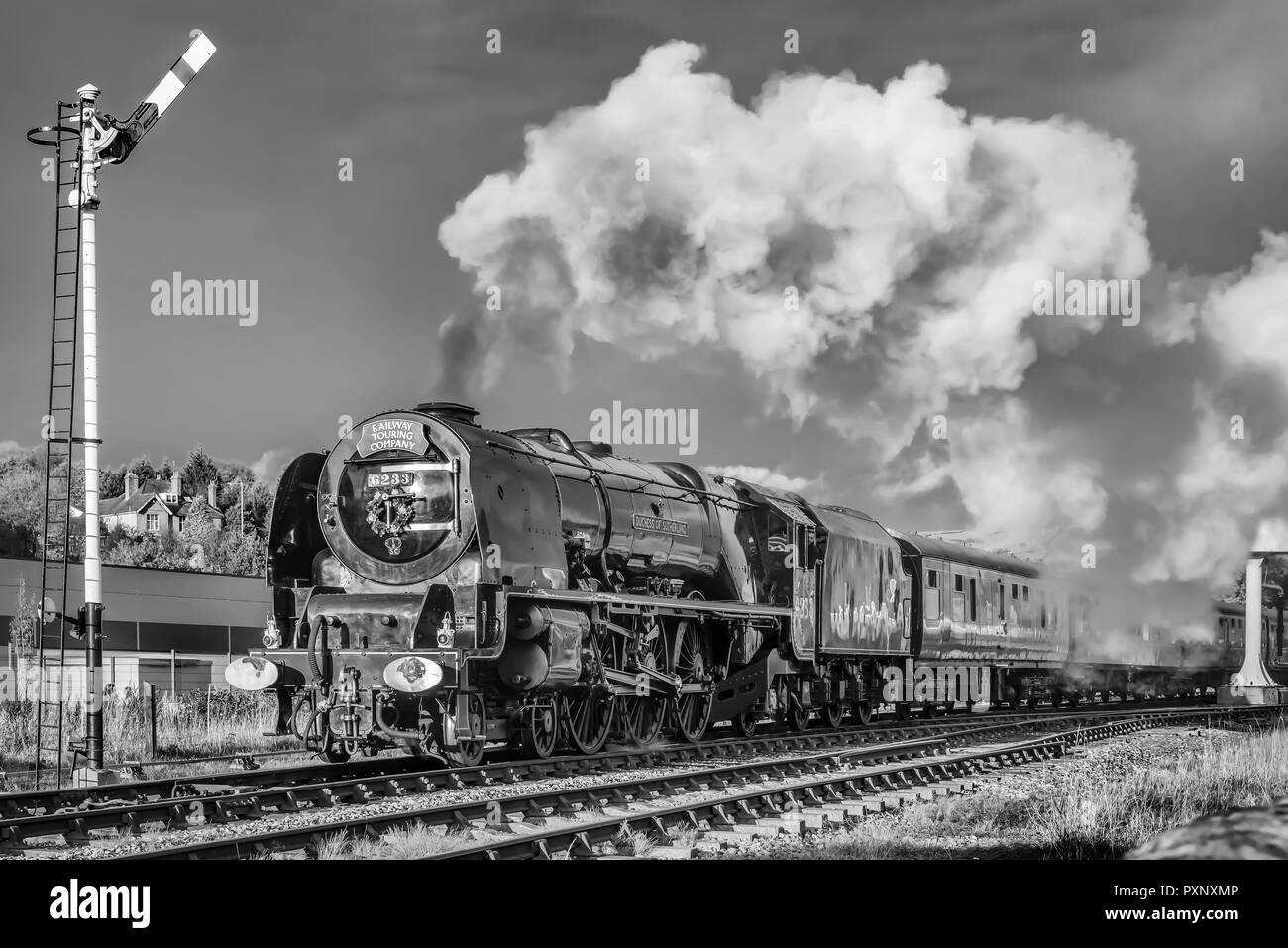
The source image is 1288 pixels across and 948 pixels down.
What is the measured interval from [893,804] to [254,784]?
640 cm

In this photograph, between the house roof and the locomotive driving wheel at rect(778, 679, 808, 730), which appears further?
the house roof

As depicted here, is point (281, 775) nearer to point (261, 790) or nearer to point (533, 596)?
point (261, 790)

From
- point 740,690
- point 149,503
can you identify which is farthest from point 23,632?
point 149,503

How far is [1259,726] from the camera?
913 inches

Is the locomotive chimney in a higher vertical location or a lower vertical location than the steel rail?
higher

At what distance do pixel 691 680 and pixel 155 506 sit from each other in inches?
2390

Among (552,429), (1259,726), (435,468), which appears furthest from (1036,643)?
(435,468)

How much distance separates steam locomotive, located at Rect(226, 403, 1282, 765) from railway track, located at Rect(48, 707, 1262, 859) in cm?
113

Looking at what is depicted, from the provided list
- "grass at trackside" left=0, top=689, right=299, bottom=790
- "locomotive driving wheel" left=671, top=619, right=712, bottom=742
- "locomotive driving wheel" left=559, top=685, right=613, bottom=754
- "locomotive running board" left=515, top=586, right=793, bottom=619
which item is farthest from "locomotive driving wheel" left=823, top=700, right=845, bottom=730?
"grass at trackside" left=0, top=689, right=299, bottom=790

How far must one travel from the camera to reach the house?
227 ft

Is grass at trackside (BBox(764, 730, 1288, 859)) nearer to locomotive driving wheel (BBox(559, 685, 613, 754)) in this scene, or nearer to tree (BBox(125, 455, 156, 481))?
locomotive driving wheel (BBox(559, 685, 613, 754))

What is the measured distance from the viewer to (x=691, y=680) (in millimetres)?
17969
